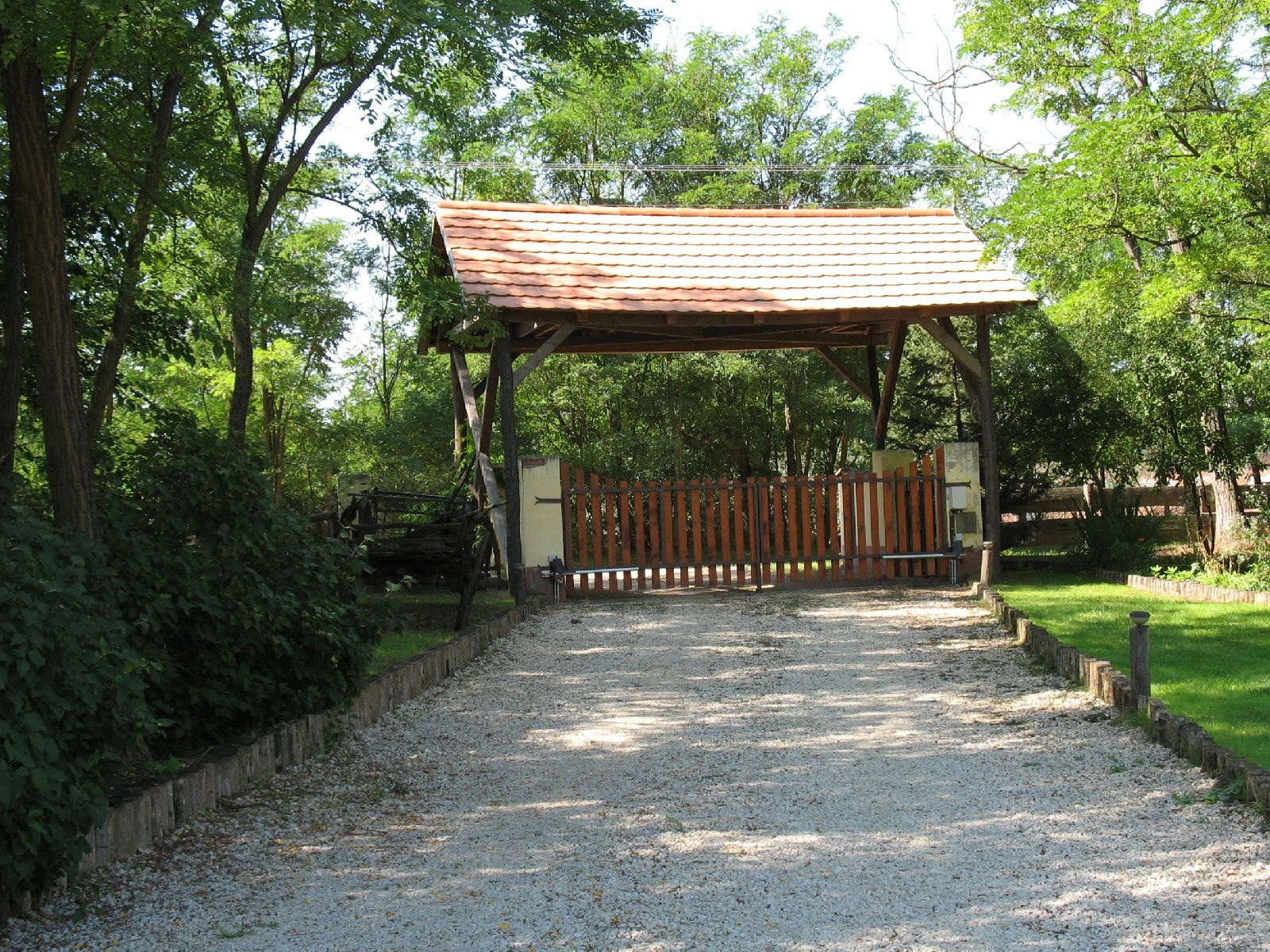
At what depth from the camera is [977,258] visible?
14289 mm

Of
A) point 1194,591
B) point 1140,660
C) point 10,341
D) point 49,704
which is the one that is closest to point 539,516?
point 1194,591

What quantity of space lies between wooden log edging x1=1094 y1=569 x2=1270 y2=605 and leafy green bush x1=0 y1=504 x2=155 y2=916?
371 inches

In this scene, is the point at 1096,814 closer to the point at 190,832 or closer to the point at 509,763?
the point at 509,763

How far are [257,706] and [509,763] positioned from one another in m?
1.29

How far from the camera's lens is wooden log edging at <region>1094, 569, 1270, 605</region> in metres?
10.4

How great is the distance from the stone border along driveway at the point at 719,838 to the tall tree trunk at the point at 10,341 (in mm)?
2342

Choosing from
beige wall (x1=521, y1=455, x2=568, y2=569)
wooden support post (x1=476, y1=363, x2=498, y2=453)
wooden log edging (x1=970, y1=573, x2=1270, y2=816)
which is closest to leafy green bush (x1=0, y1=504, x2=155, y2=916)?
wooden log edging (x1=970, y1=573, x2=1270, y2=816)

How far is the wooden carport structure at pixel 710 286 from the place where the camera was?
1286cm

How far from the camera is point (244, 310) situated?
800 centimetres

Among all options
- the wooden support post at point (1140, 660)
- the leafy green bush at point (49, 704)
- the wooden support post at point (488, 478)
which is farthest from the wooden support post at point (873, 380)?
the leafy green bush at point (49, 704)

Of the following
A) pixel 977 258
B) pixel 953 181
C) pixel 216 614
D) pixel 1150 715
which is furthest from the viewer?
pixel 953 181

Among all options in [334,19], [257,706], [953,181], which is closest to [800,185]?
[953,181]

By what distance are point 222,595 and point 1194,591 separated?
29.9 ft

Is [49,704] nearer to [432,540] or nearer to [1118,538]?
[432,540]
